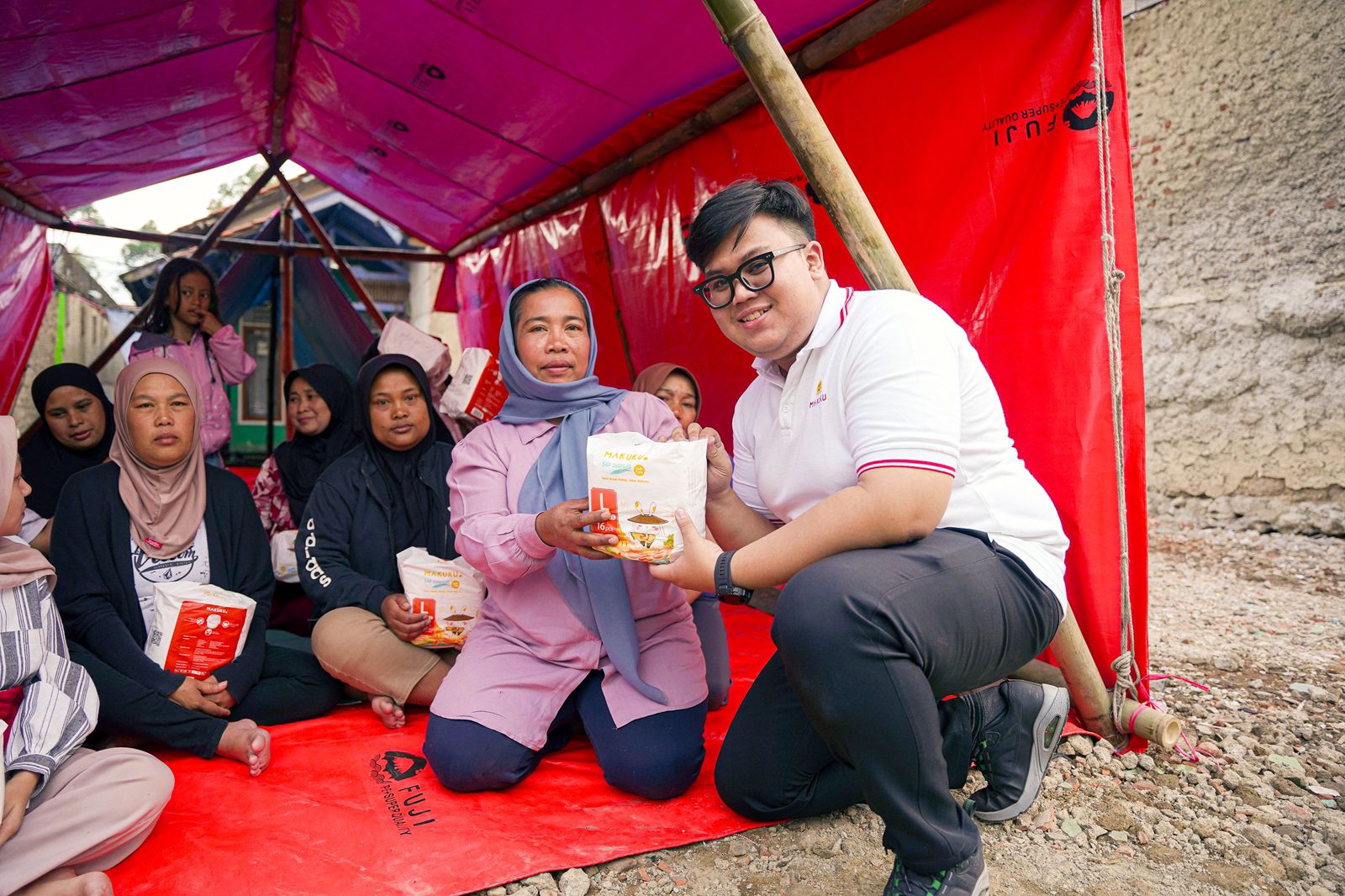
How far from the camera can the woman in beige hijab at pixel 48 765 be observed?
5.15 feet

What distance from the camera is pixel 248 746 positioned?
2182mm

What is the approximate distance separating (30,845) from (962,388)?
81.9 inches

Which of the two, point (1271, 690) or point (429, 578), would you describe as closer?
point (429, 578)

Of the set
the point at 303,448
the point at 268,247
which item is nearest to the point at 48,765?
the point at 303,448

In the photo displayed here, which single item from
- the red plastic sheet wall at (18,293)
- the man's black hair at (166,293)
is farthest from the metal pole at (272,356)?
the man's black hair at (166,293)

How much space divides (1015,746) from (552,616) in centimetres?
120

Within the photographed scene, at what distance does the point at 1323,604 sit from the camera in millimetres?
3654

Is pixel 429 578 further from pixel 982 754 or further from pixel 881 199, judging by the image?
pixel 881 199

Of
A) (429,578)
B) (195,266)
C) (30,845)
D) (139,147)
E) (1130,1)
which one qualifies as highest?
(1130,1)

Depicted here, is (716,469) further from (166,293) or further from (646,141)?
(166,293)

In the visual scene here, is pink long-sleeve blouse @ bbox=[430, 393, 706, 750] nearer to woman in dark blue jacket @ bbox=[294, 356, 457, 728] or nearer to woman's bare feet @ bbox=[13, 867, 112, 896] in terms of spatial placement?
woman in dark blue jacket @ bbox=[294, 356, 457, 728]

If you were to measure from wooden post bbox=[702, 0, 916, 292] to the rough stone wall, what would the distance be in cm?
378

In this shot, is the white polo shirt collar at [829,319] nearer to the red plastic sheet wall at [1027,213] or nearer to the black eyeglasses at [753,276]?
the black eyeglasses at [753,276]

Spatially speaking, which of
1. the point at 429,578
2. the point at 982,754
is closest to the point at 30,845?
the point at 429,578
